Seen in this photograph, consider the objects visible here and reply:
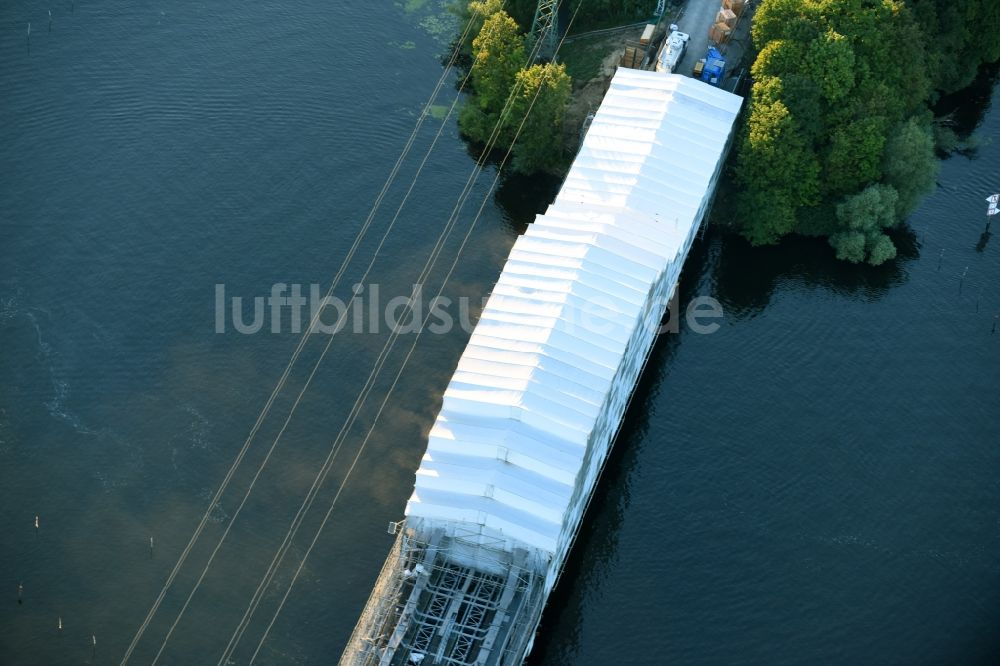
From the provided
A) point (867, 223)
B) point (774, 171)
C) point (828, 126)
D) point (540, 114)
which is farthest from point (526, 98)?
point (867, 223)

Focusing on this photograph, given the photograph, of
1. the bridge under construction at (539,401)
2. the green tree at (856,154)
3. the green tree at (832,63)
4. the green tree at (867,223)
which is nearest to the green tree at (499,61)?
the bridge under construction at (539,401)

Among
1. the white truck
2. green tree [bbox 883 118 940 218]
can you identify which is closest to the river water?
green tree [bbox 883 118 940 218]

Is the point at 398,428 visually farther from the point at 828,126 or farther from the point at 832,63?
the point at 832,63

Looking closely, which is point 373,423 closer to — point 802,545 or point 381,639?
point 381,639

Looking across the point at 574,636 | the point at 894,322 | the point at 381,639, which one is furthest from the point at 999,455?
the point at 381,639

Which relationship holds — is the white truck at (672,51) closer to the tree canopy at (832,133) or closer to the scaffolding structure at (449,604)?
the tree canopy at (832,133)

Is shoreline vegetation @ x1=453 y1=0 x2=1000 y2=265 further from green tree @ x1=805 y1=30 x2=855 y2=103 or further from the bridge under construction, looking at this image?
the bridge under construction

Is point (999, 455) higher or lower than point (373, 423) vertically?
higher

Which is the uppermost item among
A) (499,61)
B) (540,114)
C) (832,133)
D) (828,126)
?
(828,126)
